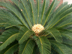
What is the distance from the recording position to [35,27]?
2305 mm

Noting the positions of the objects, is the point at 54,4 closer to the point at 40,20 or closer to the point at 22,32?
the point at 40,20

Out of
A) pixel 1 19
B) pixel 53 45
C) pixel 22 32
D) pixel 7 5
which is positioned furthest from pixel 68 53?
pixel 7 5

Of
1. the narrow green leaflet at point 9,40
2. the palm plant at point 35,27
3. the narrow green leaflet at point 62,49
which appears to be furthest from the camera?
the narrow green leaflet at point 62,49

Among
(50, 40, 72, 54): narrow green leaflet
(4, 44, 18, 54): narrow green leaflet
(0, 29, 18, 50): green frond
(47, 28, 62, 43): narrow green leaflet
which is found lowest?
(50, 40, 72, 54): narrow green leaflet

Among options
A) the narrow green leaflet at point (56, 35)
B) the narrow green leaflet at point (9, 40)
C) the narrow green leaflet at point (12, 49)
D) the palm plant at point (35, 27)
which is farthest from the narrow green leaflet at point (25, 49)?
the narrow green leaflet at point (56, 35)

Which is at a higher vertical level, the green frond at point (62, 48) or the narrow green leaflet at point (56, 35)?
the narrow green leaflet at point (56, 35)

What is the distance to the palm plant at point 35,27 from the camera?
1645 millimetres

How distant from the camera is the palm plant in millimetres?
1645

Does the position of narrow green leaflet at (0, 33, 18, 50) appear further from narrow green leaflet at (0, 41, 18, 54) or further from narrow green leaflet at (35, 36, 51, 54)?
narrow green leaflet at (35, 36, 51, 54)

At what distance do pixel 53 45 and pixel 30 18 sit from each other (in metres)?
1.04

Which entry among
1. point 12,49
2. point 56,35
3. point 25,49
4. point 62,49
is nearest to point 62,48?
point 62,49

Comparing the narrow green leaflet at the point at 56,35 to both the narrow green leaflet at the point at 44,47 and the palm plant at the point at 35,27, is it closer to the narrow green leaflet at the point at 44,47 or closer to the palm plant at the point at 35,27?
the palm plant at the point at 35,27

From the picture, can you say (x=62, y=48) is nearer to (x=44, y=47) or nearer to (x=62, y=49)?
(x=62, y=49)

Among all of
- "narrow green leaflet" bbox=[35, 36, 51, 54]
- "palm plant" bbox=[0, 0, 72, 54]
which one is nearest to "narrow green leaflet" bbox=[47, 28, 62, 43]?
"palm plant" bbox=[0, 0, 72, 54]
